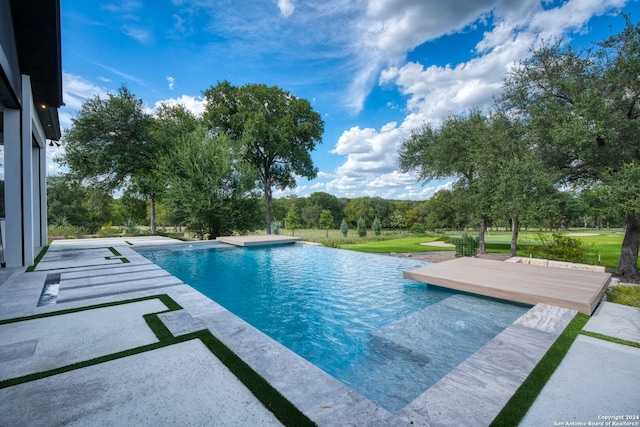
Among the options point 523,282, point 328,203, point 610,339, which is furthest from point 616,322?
point 328,203

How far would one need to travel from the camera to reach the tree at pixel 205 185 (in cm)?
1362

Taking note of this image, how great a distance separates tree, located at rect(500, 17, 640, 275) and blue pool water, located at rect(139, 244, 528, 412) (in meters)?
4.76

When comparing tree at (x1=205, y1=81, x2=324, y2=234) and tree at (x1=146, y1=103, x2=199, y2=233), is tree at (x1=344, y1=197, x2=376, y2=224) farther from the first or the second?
tree at (x1=146, y1=103, x2=199, y2=233)

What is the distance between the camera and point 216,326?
3.16 meters

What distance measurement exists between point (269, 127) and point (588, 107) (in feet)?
46.2

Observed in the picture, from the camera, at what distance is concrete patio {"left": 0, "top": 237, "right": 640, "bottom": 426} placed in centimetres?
176

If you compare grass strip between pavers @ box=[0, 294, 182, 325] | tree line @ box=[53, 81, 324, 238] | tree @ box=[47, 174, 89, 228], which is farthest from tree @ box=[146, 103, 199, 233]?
grass strip between pavers @ box=[0, 294, 182, 325]

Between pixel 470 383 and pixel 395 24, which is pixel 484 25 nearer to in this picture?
pixel 395 24

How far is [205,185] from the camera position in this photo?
13.9 m

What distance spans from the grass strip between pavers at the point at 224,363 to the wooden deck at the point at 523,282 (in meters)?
4.06

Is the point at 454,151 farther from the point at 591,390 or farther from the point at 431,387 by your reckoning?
the point at 431,387

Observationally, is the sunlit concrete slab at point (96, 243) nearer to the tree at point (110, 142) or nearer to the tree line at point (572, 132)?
the tree at point (110, 142)

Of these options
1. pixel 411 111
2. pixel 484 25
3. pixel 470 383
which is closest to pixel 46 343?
pixel 470 383

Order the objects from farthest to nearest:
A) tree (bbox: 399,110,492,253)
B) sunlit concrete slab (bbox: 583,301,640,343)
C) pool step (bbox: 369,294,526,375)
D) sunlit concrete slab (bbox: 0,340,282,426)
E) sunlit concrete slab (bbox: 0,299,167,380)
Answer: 1. tree (bbox: 399,110,492,253)
2. pool step (bbox: 369,294,526,375)
3. sunlit concrete slab (bbox: 583,301,640,343)
4. sunlit concrete slab (bbox: 0,299,167,380)
5. sunlit concrete slab (bbox: 0,340,282,426)
